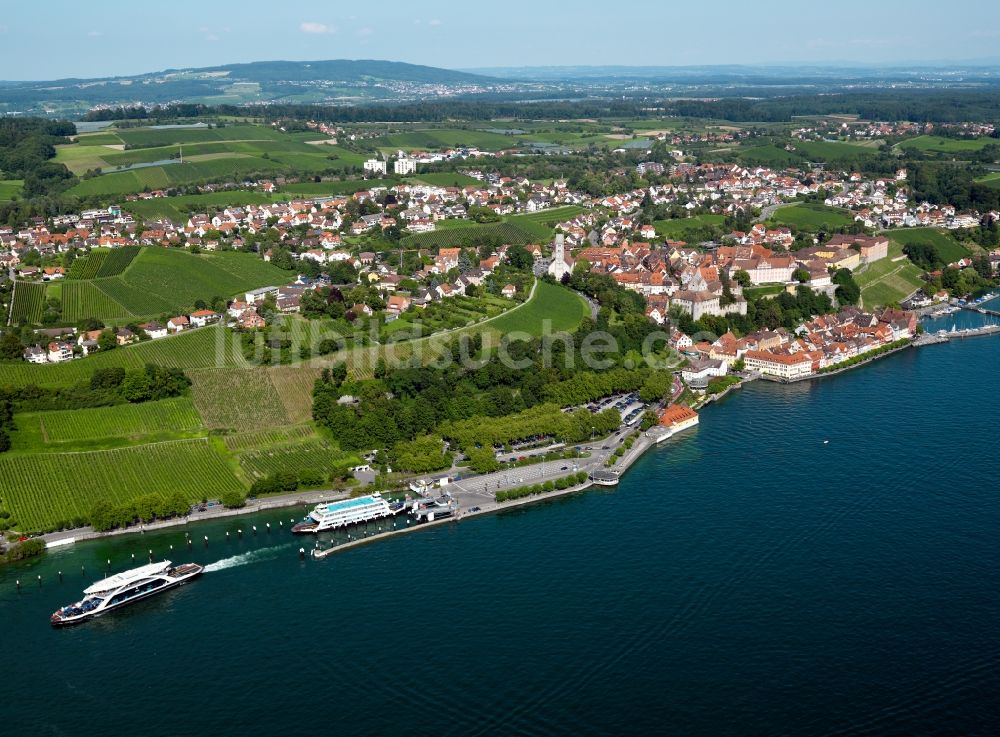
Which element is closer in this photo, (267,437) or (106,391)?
(267,437)

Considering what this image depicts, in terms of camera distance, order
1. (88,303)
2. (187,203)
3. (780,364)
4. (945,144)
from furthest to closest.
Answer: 1. (945,144)
2. (187,203)
3. (88,303)
4. (780,364)

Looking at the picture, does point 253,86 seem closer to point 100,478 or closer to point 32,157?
point 32,157

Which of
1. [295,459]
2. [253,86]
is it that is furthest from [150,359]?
[253,86]

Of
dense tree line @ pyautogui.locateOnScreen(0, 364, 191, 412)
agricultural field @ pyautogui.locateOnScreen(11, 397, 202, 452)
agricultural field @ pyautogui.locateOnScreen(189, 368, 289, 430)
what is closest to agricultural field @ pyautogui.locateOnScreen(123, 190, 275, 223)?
agricultural field @ pyautogui.locateOnScreen(189, 368, 289, 430)

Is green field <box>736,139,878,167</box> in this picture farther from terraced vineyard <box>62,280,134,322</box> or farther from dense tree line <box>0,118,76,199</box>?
terraced vineyard <box>62,280,134,322</box>

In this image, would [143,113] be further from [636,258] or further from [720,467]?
[720,467]

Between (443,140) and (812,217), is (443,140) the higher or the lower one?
the higher one
